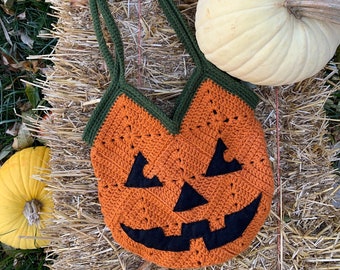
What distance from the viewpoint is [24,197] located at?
1825 mm

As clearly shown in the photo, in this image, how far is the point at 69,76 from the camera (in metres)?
1.59

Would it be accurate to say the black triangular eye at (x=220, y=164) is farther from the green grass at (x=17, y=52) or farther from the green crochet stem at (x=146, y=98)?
the green grass at (x=17, y=52)

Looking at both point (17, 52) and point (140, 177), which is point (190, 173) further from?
point (17, 52)

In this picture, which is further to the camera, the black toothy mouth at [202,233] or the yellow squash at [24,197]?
the yellow squash at [24,197]

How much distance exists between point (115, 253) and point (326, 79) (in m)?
0.96

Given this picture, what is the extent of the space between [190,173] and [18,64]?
42.7 inches

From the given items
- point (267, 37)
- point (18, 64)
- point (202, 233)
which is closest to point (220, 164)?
point (202, 233)

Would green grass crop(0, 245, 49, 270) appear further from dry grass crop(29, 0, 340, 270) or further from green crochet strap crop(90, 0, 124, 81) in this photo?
green crochet strap crop(90, 0, 124, 81)

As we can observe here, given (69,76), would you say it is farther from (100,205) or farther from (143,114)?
(100,205)

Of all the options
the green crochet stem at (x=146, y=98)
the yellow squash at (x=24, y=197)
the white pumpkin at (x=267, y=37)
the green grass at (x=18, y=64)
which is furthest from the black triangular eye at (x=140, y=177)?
the green grass at (x=18, y=64)

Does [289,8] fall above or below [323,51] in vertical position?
above

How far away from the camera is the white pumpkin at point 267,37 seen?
1258 millimetres

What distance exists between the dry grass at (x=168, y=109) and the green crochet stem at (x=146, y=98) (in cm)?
8

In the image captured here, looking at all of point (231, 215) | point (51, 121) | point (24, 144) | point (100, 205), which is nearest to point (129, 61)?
point (51, 121)
